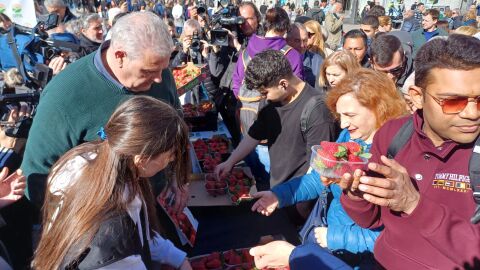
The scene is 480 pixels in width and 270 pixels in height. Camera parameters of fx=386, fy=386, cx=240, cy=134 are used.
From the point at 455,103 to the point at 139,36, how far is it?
1.60 m

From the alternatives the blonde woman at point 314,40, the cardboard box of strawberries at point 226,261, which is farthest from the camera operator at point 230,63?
the cardboard box of strawberries at point 226,261

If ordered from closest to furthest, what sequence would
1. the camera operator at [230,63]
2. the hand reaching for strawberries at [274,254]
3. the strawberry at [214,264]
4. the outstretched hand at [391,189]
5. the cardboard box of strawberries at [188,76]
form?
the outstretched hand at [391,189]
the hand reaching for strawberries at [274,254]
the strawberry at [214,264]
the cardboard box of strawberries at [188,76]
the camera operator at [230,63]

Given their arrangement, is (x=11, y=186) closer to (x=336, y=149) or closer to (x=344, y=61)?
(x=336, y=149)

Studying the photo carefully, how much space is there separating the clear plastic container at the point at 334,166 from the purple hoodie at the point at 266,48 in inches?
97.4

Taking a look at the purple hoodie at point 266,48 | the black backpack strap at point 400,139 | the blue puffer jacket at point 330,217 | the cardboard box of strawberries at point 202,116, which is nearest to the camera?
the black backpack strap at point 400,139

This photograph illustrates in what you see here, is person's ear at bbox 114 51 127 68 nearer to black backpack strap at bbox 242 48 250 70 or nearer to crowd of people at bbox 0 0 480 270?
crowd of people at bbox 0 0 480 270

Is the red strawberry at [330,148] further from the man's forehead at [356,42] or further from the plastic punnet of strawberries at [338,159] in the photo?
the man's forehead at [356,42]

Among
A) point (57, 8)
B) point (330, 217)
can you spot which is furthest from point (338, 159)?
point (57, 8)

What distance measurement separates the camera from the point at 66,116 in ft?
6.99

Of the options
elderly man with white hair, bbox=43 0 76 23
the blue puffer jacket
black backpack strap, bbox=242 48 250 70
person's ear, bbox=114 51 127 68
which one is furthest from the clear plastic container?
elderly man with white hair, bbox=43 0 76 23

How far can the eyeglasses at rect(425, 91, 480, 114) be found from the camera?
4.97 ft

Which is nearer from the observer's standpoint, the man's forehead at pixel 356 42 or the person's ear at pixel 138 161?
the person's ear at pixel 138 161

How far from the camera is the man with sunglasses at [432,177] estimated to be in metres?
1.27

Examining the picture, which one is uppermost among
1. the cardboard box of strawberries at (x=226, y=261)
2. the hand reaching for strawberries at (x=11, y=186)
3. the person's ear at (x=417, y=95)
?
the person's ear at (x=417, y=95)
